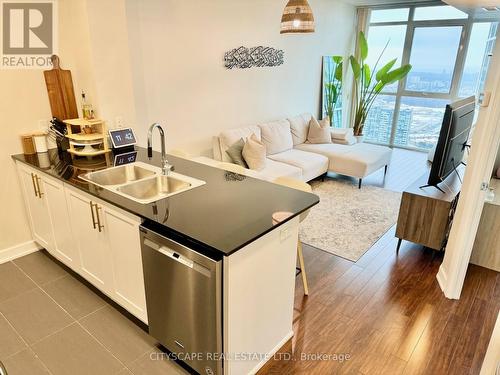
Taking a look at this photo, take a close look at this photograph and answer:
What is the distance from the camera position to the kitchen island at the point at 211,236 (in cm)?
164

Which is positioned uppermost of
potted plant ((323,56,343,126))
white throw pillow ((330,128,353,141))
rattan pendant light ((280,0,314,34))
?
rattan pendant light ((280,0,314,34))

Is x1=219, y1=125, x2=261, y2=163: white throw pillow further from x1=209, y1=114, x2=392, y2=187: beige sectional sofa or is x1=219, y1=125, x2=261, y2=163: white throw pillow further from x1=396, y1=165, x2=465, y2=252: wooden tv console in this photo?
x1=396, y1=165, x2=465, y2=252: wooden tv console

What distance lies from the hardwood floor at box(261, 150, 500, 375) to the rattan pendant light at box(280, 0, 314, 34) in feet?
6.60

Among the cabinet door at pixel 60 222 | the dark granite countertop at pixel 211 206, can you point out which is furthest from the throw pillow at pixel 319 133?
the cabinet door at pixel 60 222

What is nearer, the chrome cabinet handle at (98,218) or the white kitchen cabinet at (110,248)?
the white kitchen cabinet at (110,248)

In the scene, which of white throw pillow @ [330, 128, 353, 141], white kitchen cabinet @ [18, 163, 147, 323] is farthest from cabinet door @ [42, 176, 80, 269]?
white throw pillow @ [330, 128, 353, 141]

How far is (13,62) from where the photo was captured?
269cm

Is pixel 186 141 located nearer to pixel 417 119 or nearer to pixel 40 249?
pixel 40 249

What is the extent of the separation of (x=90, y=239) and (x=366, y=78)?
5976mm

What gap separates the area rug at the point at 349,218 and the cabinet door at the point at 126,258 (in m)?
1.86

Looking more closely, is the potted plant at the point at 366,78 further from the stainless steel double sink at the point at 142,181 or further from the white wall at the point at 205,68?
the stainless steel double sink at the point at 142,181

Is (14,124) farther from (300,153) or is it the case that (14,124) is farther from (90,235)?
(300,153)

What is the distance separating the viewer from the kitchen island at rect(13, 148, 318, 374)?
1637 mm

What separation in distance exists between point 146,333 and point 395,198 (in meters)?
3.64
